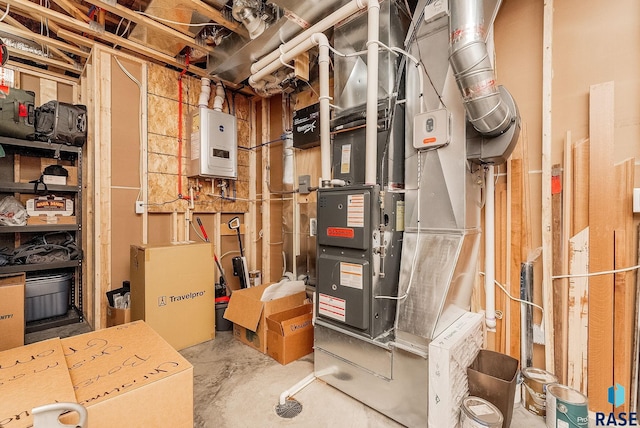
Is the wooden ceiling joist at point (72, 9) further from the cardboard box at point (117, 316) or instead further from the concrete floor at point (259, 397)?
the concrete floor at point (259, 397)

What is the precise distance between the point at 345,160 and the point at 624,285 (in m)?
1.76

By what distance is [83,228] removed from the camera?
9.95 feet

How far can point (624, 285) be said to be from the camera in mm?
1585

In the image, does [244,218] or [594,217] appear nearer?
[594,217]

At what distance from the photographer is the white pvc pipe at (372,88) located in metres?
1.73

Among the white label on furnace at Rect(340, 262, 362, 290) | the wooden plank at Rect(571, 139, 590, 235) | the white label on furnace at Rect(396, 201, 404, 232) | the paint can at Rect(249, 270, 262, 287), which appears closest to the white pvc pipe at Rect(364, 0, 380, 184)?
the white label on furnace at Rect(396, 201, 404, 232)

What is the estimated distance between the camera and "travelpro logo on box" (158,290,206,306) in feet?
7.87

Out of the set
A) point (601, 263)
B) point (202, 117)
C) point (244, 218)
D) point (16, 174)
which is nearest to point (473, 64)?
point (601, 263)

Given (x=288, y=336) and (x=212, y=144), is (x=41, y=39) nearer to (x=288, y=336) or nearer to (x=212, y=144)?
(x=212, y=144)

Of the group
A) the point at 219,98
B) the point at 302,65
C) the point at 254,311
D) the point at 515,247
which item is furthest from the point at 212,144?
the point at 515,247

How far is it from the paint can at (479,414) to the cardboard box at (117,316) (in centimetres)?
258

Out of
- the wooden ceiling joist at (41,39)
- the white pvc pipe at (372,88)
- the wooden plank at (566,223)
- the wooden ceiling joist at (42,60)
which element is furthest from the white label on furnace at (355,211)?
the wooden ceiling joist at (42,60)

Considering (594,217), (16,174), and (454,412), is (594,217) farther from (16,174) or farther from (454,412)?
(16,174)

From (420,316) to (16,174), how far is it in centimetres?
398
